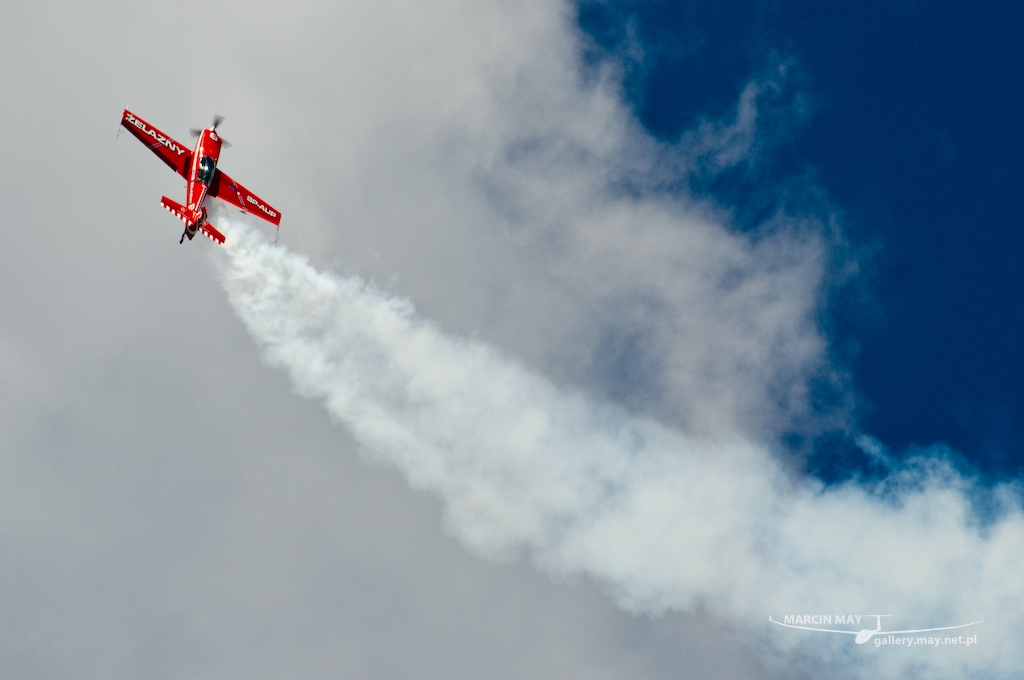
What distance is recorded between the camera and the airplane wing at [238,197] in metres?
62.7

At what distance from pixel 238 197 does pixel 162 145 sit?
531 cm

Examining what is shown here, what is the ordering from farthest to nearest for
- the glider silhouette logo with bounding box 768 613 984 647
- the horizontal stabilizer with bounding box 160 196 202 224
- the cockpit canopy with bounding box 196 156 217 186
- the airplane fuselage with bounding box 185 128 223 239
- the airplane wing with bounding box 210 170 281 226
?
the glider silhouette logo with bounding box 768 613 984 647, the airplane wing with bounding box 210 170 281 226, the cockpit canopy with bounding box 196 156 217 186, the airplane fuselage with bounding box 185 128 223 239, the horizontal stabilizer with bounding box 160 196 202 224

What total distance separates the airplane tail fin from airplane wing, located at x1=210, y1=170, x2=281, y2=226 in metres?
2.07

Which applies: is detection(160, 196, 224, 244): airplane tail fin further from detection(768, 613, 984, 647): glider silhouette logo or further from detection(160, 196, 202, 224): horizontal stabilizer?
detection(768, 613, 984, 647): glider silhouette logo

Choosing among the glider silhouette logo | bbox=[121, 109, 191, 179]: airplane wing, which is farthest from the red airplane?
the glider silhouette logo

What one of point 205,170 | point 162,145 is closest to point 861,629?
point 205,170

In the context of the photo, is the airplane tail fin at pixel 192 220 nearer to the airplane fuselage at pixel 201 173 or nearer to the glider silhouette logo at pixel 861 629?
the airplane fuselage at pixel 201 173

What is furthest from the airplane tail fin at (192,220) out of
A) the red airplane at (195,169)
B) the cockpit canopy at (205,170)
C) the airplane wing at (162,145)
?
the airplane wing at (162,145)

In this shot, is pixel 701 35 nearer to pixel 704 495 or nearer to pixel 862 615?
pixel 704 495

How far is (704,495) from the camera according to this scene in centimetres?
6756

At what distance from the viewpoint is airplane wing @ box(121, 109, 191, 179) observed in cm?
6141

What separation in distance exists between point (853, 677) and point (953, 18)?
58478 mm

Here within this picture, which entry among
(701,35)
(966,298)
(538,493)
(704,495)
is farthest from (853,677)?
(701,35)

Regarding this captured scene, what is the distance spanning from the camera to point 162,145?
62094mm
